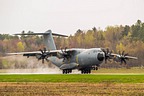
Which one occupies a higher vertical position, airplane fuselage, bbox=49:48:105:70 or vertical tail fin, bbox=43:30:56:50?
vertical tail fin, bbox=43:30:56:50

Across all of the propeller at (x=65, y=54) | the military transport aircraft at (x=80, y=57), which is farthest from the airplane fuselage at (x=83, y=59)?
the propeller at (x=65, y=54)

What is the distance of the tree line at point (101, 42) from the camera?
104m

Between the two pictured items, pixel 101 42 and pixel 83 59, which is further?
pixel 101 42

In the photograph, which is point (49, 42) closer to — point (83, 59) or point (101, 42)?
point (83, 59)

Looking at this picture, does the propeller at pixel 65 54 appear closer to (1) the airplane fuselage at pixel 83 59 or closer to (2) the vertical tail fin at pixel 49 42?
(1) the airplane fuselage at pixel 83 59

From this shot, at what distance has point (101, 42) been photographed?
11175 cm

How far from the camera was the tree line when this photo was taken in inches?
4097

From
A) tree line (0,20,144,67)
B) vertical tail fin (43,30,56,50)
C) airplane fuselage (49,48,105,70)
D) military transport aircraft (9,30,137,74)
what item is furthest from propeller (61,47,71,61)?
tree line (0,20,144,67)

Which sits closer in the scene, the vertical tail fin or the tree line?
the vertical tail fin

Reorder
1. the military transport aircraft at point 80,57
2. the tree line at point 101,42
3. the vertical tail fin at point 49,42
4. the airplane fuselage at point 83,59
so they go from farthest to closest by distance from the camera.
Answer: the tree line at point 101,42, the vertical tail fin at point 49,42, the military transport aircraft at point 80,57, the airplane fuselage at point 83,59

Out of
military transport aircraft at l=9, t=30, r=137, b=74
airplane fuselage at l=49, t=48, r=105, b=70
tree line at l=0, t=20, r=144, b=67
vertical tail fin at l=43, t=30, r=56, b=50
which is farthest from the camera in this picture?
tree line at l=0, t=20, r=144, b=67

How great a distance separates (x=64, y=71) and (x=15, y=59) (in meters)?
15.9

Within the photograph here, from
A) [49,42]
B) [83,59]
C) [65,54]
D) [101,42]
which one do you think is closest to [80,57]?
[83,59]

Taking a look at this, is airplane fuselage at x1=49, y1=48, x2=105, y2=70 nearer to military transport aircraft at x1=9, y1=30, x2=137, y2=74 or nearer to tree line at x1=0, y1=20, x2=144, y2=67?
military transport aircraft at x1=9, y1=30, x2=137, y2=74
